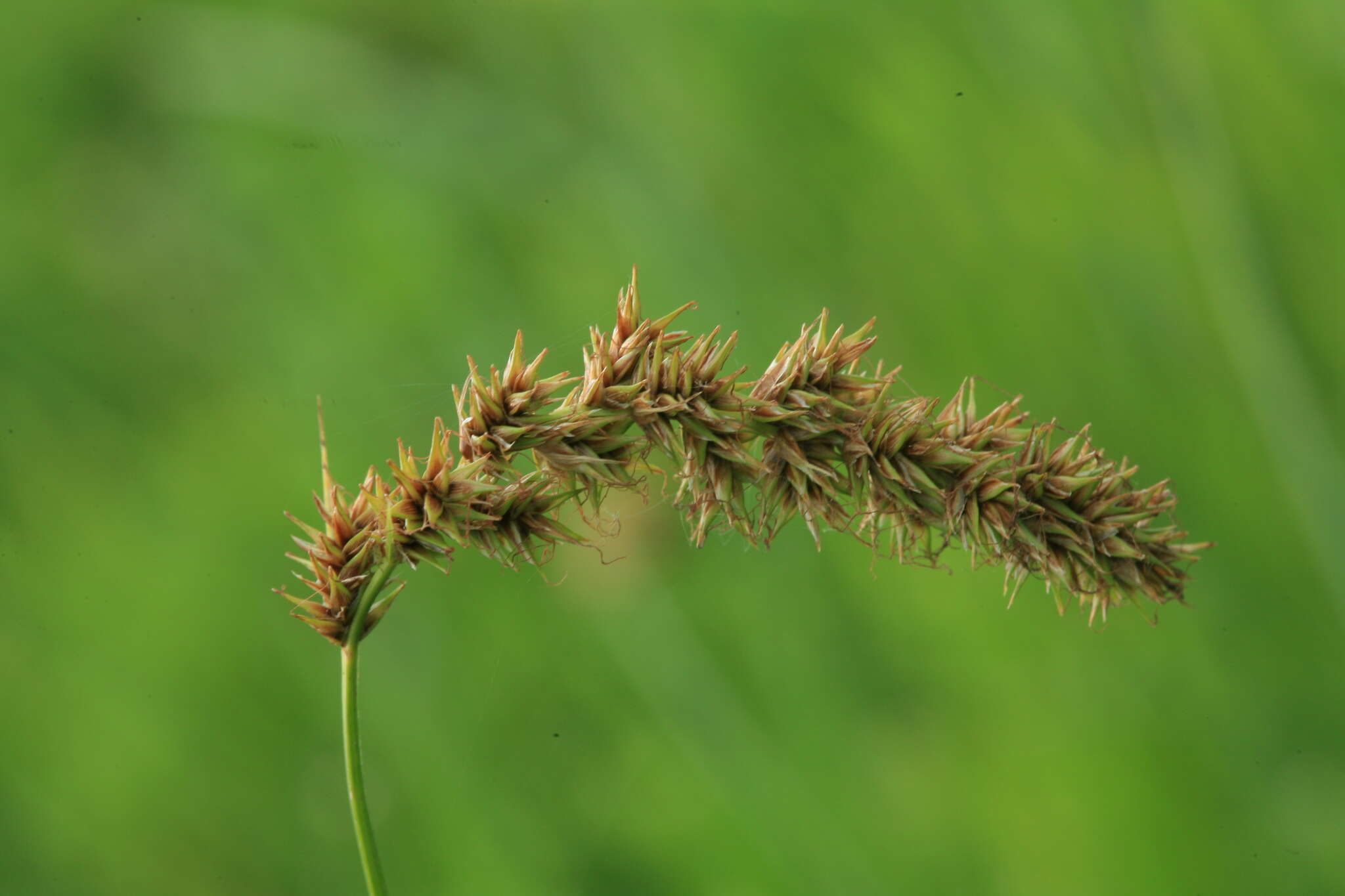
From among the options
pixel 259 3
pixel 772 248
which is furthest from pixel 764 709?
pixel 259 3

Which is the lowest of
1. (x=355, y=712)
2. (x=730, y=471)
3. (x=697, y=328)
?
(x=355, y=712)

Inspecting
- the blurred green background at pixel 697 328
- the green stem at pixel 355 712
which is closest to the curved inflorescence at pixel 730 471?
the green stem at pixel 355 712

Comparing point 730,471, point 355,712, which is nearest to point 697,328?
point 730,471

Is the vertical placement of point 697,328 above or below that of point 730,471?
above

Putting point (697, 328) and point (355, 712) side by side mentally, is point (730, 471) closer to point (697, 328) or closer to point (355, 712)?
point (355, 712)

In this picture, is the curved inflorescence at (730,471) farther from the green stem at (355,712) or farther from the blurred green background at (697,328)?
the blurred green background at (697,328)

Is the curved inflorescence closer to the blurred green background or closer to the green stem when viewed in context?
the green stem

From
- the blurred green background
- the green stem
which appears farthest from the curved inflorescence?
the blurred green background
